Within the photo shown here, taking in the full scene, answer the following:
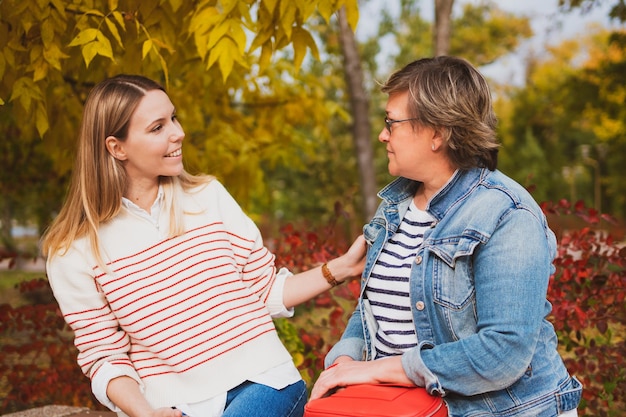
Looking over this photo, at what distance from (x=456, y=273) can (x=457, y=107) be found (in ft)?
1.69

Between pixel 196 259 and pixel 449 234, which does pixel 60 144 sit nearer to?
pixel 196 259

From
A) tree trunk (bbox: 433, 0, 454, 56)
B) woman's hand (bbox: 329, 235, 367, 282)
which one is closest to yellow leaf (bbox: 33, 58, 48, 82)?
woman's hand (bbox: 329, 235, 367, 282)

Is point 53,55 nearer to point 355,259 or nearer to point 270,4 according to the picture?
point 270,4

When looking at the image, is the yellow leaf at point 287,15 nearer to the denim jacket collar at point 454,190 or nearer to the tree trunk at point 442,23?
the denim jacket collar at point 454,190

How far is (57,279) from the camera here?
260cm

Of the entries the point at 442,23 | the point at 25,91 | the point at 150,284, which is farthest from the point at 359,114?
the point at 150,284

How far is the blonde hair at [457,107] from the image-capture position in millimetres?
2299

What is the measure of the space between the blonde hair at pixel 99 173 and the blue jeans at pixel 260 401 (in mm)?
609

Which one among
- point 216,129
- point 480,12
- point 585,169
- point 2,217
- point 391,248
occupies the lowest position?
point 585,169

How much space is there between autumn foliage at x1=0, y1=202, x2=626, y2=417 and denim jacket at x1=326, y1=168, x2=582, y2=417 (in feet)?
6.27

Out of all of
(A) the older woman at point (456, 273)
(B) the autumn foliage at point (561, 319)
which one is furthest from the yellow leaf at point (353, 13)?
(B) the autumn foliage at point (561, 319)

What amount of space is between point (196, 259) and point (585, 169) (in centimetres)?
4025

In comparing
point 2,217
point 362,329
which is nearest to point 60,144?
point 362,329

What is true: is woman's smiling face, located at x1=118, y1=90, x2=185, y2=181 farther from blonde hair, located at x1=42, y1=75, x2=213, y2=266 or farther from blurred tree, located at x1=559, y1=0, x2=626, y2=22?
blurred tree, located at x1=559, y1=0, x2=626, y2=22
